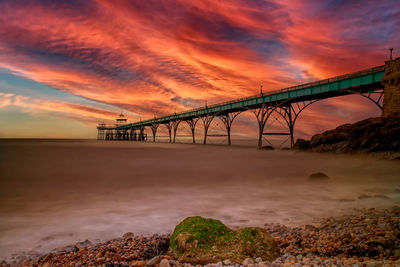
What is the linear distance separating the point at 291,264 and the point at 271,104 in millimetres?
32992

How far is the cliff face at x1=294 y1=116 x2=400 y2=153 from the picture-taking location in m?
17.3

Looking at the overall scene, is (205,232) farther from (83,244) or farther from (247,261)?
(83,244)

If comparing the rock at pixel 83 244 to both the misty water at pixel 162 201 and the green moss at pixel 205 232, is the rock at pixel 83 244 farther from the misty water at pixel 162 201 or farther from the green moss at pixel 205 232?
the green moss at pixel 205 232

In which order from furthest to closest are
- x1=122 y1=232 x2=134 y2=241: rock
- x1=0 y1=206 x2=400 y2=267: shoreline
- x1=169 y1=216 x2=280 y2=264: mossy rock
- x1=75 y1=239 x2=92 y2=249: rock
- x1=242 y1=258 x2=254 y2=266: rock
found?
x1=122 y1=232 x2=134 y2=241: rock < x1=75 y1=239 x2=92 y2=249: rock < x1=169 y1=216 x2=280 y2=264: mossy rock < x1=0 y1=206 x2=400 y2=267: shoreline < x1=242 y1=258 x2=254 y2=266: rock

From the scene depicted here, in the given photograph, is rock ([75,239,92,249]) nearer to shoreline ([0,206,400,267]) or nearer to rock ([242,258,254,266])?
shoreline ([0,206,400,267])

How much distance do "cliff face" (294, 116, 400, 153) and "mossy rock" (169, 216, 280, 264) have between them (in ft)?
59.0

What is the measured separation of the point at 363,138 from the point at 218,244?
19773 mm

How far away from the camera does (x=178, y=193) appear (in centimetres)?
1036

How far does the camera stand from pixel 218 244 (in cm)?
387

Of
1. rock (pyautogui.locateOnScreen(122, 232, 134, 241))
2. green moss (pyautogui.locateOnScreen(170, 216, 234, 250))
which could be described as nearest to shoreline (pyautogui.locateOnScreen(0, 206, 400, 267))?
→ rock (pyautogui.locateOnScreen(122, 232, 134, 241))

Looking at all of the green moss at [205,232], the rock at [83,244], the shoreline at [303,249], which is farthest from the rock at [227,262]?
the rock at [83,244]

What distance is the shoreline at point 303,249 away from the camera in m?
3.46

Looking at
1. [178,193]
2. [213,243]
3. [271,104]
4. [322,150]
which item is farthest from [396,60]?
[213,243]

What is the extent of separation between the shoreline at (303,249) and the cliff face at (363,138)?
1568cm
